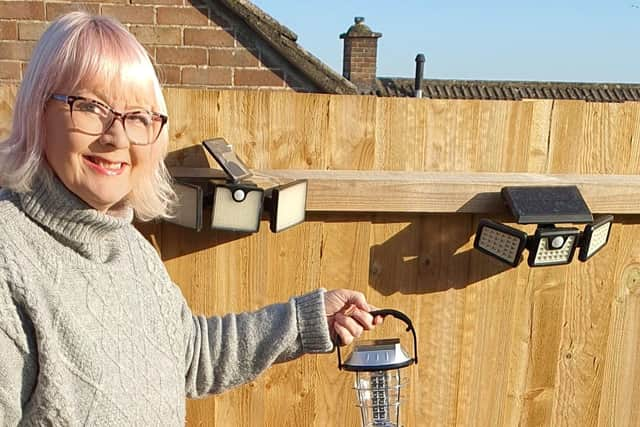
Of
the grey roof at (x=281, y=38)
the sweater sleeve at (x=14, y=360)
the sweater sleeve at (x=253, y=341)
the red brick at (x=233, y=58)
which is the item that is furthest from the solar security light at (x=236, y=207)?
the grey roof at (x=281, y=38)

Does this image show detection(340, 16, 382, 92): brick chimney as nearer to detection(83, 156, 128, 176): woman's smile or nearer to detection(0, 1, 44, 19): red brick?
detection(0, 1, 44, 19): red brick

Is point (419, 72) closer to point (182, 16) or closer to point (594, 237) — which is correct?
point (182, 16)

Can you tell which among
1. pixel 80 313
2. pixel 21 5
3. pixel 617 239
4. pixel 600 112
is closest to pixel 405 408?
pixel 617 239

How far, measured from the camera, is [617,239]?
257cm

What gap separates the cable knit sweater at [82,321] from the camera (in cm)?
127

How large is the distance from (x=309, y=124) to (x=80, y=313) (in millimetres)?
1221

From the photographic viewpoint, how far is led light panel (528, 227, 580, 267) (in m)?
2.22

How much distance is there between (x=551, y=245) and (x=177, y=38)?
2208 millimetres

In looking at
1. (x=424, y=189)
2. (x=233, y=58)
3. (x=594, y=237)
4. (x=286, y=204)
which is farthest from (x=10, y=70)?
(x=594, y=237)

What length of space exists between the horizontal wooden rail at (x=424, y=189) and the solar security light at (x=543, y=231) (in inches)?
3.0

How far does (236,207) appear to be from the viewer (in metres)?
2.15

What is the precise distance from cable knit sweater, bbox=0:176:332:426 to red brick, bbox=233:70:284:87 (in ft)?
6.47

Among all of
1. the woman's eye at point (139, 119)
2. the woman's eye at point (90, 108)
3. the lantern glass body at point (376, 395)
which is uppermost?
the woman's eye at point (90, 108)

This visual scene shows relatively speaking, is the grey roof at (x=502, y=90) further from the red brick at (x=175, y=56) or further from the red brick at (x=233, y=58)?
the red brick at (x=175, y=56)
